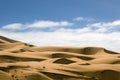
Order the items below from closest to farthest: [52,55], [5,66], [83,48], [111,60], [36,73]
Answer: [36,73], [5,66], [111,60], [52,55], [83,48]

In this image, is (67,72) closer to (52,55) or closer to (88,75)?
(88,75)

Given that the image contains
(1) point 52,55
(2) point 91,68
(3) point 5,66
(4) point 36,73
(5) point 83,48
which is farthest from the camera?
(5) point 83,48

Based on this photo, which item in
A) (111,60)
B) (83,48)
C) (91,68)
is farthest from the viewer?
(83,48)

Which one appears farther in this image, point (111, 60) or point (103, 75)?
point (111, 60)

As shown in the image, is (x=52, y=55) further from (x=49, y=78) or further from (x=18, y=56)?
(x=49, y=78)

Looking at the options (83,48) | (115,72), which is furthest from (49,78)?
(83,48)

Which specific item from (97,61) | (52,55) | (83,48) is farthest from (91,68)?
(83,48)

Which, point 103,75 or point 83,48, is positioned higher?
point 83,48

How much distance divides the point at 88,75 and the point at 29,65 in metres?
1.61

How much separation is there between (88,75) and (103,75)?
0.42 m

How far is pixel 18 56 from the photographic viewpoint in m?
11.7

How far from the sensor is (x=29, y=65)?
9.71 m

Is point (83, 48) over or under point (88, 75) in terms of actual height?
over

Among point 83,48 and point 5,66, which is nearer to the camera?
point 5,66
